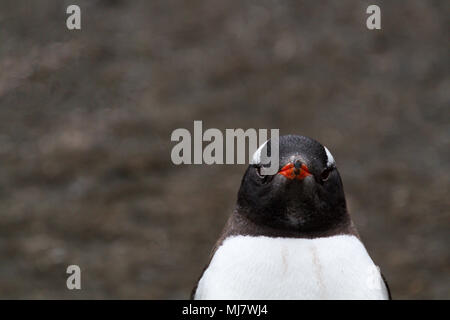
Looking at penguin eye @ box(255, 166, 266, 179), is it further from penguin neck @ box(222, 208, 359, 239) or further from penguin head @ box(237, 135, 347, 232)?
penguin neck @ box(222, 208, 359, 239)

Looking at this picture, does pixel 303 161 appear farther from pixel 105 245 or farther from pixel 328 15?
pixel 328 15

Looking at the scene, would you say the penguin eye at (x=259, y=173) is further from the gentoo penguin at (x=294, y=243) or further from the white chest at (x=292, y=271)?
the white chest at (x=292, y=271)

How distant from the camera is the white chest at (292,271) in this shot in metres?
2.69

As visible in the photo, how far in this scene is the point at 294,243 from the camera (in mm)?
2799

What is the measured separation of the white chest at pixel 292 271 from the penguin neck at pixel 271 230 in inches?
0.9

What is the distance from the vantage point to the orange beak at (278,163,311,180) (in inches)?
108

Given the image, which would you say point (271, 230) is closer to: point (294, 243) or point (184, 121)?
point (294, 243)

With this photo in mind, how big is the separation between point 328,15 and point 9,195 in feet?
10.1

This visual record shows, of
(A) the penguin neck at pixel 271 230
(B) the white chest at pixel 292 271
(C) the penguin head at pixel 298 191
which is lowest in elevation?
(B) the white chest at pixel 292 271

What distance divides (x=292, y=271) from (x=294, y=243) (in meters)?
0.12

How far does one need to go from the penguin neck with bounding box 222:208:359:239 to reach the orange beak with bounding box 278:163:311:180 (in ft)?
0.68

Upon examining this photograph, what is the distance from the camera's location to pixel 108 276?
5.88 m

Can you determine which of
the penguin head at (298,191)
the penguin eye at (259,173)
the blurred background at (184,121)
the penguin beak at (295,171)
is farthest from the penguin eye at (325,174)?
the blurred background at (184,121)

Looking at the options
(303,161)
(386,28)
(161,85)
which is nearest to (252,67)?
(161,85)
